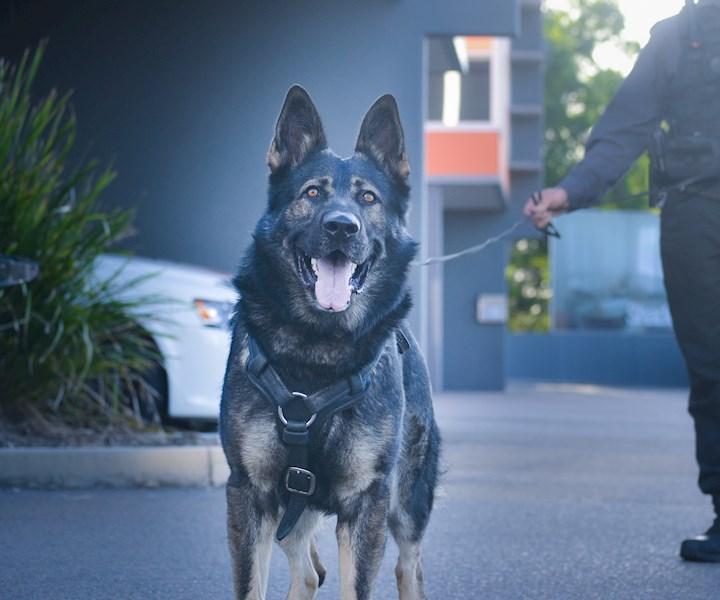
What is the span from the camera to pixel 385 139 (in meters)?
5.19

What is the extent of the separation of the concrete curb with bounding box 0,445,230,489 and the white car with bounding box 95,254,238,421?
3.99 feet

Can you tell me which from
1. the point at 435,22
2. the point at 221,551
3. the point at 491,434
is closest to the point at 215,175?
the point at 435,22

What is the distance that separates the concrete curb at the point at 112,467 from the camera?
8.66m

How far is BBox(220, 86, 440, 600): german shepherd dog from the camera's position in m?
4.62

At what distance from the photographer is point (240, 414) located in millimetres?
4664

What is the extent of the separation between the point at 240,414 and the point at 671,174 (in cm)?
253

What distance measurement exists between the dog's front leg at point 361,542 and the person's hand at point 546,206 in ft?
5.19

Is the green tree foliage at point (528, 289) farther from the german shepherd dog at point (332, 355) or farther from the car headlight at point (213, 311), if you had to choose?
the german shepherd dog at point (332, 355)

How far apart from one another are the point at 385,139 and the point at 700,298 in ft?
6.22

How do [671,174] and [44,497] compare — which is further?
[44,497]

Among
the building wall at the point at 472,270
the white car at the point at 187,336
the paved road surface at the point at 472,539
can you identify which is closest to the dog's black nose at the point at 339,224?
the paved road surface at the point at 472,539

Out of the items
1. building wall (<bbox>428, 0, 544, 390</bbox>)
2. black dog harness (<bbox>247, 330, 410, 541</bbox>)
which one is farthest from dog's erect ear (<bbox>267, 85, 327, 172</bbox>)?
building wall (<bbox>428, 0, 544, 390</bbox>)

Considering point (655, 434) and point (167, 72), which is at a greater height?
point (167, 72)

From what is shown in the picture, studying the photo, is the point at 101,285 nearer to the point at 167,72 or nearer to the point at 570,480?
the point at 570,480
